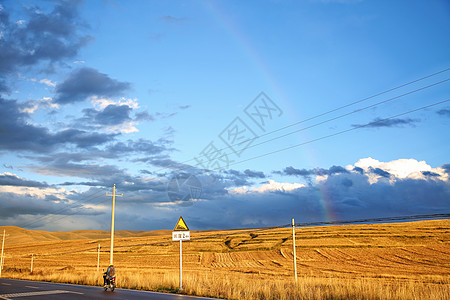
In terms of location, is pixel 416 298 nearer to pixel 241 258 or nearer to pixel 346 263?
pixel 346 263

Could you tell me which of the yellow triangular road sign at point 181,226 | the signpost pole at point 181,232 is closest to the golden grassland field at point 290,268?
the signpost pole at point 181,232

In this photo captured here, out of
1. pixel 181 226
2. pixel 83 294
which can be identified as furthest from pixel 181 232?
pixel 83 294

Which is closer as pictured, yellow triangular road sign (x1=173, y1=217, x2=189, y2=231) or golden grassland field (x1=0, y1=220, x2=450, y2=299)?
golden grassland field (x1=0, y1=220, x2=450, y2=299)

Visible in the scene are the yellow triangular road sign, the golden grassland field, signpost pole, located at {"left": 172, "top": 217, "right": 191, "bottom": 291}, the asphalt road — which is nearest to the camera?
the golden grassland field

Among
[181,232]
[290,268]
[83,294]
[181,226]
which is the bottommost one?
[290,268]

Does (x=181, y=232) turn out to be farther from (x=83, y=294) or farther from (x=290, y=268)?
(x=290, y=268)

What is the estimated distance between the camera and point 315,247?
63.8 meters

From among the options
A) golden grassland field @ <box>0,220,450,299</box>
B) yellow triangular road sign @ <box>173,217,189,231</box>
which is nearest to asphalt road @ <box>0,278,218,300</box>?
golden grassland field @ <box>0,220,450,299</box>

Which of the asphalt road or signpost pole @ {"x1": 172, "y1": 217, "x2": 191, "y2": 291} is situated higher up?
signpost pole @ {"x1": 172, "y1": 217, "x2": 191, "y2": 291}

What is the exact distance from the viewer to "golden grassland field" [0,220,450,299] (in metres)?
15.7

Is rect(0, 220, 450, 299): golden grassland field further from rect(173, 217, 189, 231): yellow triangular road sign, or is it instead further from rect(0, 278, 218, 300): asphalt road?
rect(173, 217, 189, 231): yellow triangular road sign

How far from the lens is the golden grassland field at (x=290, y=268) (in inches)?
618

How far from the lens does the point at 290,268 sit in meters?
44.4

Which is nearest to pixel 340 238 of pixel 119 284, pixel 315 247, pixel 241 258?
pixel 315 247
